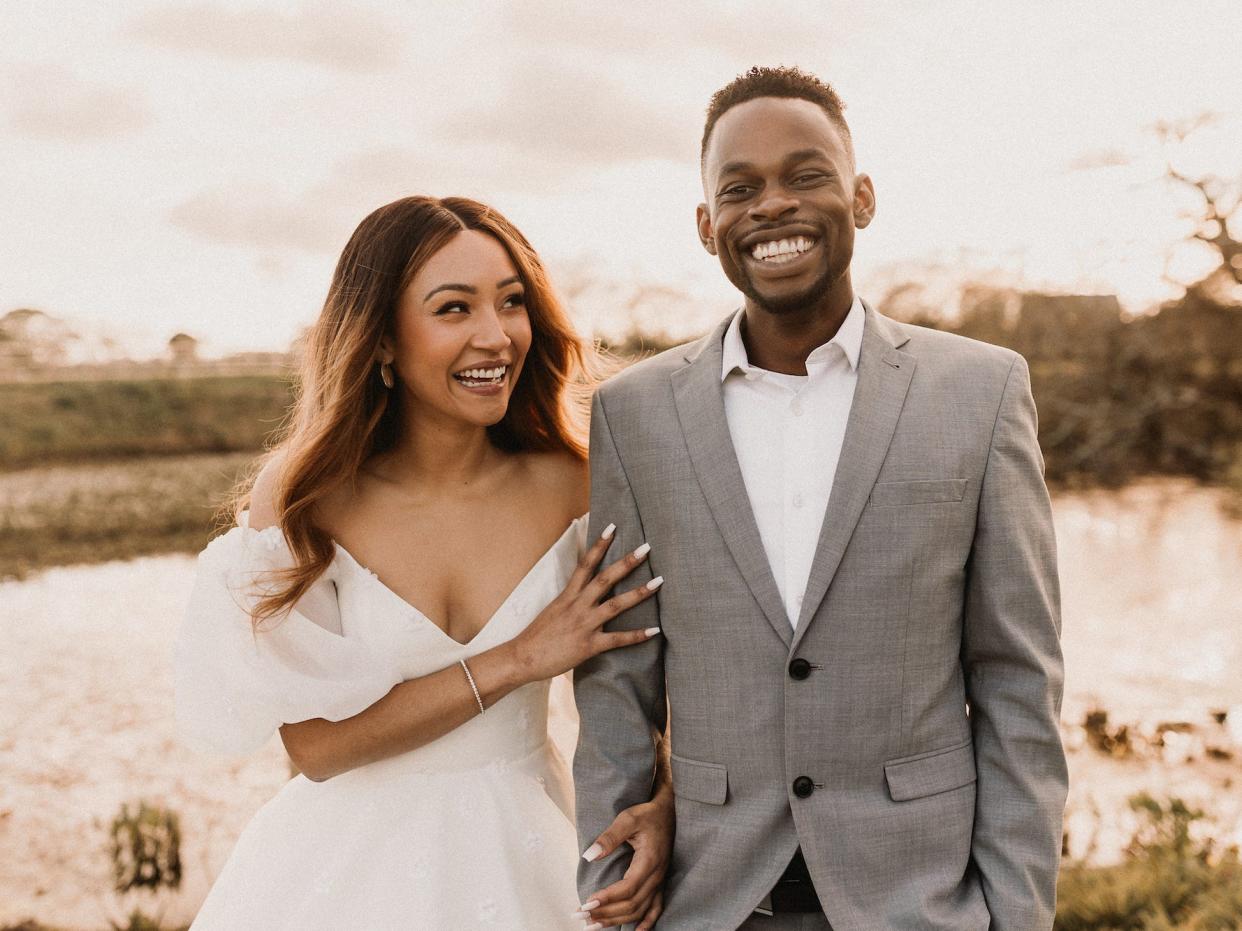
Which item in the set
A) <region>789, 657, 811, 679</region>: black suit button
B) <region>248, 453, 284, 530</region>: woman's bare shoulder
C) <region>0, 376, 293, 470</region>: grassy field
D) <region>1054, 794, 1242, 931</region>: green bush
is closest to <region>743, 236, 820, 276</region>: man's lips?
<region>789, 657, 811, 679</region>: black suit button

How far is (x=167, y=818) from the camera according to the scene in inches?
208

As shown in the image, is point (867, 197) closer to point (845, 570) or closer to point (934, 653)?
point (845, 570)

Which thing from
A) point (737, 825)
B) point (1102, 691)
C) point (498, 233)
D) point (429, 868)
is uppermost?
point (498, 233)

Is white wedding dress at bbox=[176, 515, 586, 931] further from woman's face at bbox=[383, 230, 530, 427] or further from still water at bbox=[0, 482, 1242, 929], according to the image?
still water at bbox=[0, 482, 1242, 929]

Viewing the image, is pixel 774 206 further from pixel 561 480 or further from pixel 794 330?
pixel 561 480

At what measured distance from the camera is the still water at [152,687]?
18.5 feet

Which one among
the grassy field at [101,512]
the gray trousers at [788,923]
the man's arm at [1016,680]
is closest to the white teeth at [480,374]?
the man's arm at [1016,680]

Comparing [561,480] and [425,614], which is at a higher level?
A: [561,480]

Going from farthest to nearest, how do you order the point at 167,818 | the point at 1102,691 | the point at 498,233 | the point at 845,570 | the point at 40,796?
the point at 1102,691 → the point at 40,796 → the point at 167,818 → the point at 498,233 → the point at 845,570

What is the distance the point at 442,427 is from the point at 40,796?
5.47 metres

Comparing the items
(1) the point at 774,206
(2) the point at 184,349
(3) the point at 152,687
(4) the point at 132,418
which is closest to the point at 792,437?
(1) the point at 774,206

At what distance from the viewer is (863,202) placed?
2043mm

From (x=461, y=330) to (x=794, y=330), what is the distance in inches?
31.8

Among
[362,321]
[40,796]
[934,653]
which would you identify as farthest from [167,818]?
[934,653]
